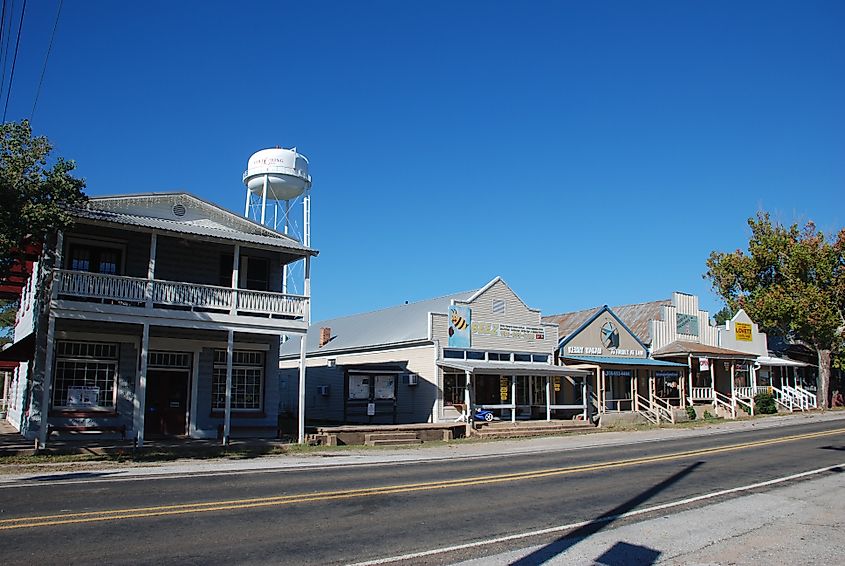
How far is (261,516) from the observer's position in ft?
32.8

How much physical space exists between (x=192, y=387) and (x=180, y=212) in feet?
18.9

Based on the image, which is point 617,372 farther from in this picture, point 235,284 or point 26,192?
point 26,192

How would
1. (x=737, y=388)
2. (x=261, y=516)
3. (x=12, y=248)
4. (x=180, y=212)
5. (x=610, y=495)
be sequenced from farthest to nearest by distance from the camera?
1. (x=737, y=388)
2. (x=180, y=212)
3. (x=12, y=248)
4. (x=610, y=495)
5. (x=261, y=516)

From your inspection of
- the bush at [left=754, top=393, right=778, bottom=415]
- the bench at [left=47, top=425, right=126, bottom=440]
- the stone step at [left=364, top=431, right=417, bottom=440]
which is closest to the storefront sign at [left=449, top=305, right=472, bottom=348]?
the stone step at [left=364, top=431, right=417, bottom=440]

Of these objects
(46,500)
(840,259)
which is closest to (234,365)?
(46,500)

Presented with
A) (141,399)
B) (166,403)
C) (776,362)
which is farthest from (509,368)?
(776,362)

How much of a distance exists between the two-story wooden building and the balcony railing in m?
0.03

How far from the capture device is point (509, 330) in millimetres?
Result: 32531

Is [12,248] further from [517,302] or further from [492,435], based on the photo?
[517,302]

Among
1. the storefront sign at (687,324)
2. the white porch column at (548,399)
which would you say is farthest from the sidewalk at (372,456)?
the storefront sign at (687,324)

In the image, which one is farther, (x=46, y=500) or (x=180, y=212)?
(x=180, y=212)

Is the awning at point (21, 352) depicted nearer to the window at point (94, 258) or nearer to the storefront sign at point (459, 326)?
the window at point (94, 258)

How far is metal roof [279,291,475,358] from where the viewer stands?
31.8 m

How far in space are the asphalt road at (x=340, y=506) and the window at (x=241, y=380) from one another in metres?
9.03
